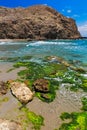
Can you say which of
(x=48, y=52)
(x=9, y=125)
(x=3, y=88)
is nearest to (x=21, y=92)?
(x=3, y=88)

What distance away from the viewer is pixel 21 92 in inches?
411

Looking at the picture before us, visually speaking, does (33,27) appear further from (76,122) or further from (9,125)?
(9,125)

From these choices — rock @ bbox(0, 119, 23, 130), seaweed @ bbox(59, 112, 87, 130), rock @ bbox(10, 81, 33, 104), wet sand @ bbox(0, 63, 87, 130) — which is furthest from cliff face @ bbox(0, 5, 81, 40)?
rock @ bbox(0, 119, 23, 130)

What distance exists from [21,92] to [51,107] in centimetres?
157

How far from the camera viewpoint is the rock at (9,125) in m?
7.87

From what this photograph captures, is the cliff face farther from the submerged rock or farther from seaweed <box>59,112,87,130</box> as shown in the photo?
seaweed <box>59,112,87,130</box>

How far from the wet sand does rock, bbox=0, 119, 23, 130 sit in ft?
1.93

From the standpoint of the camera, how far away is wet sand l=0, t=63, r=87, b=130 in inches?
347

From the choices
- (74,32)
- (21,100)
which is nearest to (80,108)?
(21,100)

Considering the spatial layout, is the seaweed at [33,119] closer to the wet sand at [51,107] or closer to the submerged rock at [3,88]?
the wet sand at [51,107]

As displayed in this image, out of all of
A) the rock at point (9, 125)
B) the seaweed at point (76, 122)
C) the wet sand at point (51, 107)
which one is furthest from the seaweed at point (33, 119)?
the seaweed at point (76, 122)

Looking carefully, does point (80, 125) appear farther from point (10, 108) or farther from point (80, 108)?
point (10, 108)

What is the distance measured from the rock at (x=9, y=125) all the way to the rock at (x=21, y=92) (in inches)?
69.7

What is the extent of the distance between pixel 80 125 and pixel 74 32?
111 meters
